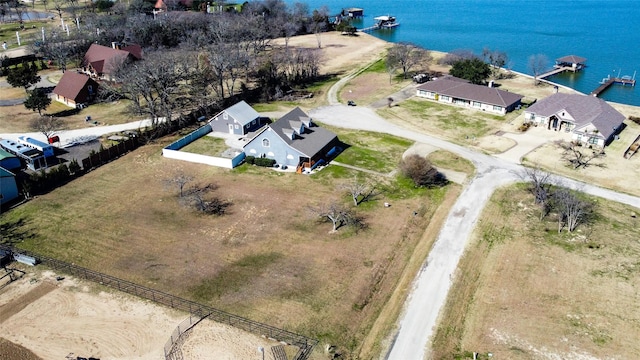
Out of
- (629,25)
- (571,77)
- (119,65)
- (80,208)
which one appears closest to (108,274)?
(80,208)

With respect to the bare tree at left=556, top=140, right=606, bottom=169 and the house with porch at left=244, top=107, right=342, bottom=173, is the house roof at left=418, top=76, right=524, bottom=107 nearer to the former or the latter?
the bare tree at left=556, top=140, right=606, bottom=169

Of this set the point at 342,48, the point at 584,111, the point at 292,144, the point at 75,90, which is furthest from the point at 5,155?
the point at 342,48

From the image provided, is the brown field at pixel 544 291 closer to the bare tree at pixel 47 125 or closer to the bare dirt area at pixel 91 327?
the bare dirt area at pixel 91 327

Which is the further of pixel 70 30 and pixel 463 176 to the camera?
pixel 70 30

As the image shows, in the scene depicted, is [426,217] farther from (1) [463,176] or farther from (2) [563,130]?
(2) [563,130]

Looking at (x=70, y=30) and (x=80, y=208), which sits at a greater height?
(x=70, y=30)

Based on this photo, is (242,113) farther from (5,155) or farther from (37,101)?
(37,101)
